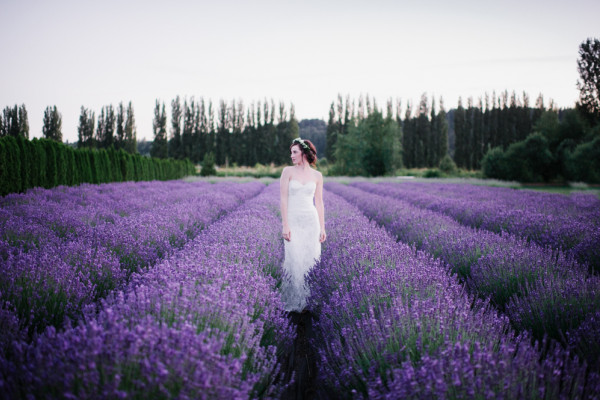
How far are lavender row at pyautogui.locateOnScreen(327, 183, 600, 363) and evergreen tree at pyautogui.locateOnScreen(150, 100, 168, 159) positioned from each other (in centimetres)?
5053

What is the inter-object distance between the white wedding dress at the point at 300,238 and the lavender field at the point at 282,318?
194mm

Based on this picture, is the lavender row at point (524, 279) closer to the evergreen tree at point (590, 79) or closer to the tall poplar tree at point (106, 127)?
the evergreen tree at point (590, 79)

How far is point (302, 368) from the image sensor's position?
235 cm

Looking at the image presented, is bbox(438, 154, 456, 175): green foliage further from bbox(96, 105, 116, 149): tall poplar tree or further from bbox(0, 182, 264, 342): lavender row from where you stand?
bbox(96, 105, 116, 149): tall poplar tree

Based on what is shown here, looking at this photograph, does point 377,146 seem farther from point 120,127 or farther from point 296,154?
point 120,127

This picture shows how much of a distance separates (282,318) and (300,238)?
1.36 meters

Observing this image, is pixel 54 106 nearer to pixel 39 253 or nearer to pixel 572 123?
pixel 39 253

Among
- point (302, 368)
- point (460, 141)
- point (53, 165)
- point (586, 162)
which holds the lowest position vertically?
point (302, 368)

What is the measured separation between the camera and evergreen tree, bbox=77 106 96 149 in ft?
166

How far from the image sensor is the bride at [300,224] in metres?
3.34

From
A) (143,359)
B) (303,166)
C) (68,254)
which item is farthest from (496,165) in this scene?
(143,359)

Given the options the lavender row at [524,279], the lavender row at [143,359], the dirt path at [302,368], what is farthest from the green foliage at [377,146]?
the lavender row at [143,359]

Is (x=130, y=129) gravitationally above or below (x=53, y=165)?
above

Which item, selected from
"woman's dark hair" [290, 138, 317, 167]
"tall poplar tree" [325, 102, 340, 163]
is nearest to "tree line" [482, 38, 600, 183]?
"woman's dark hair" [290, 138, 317, 167]
